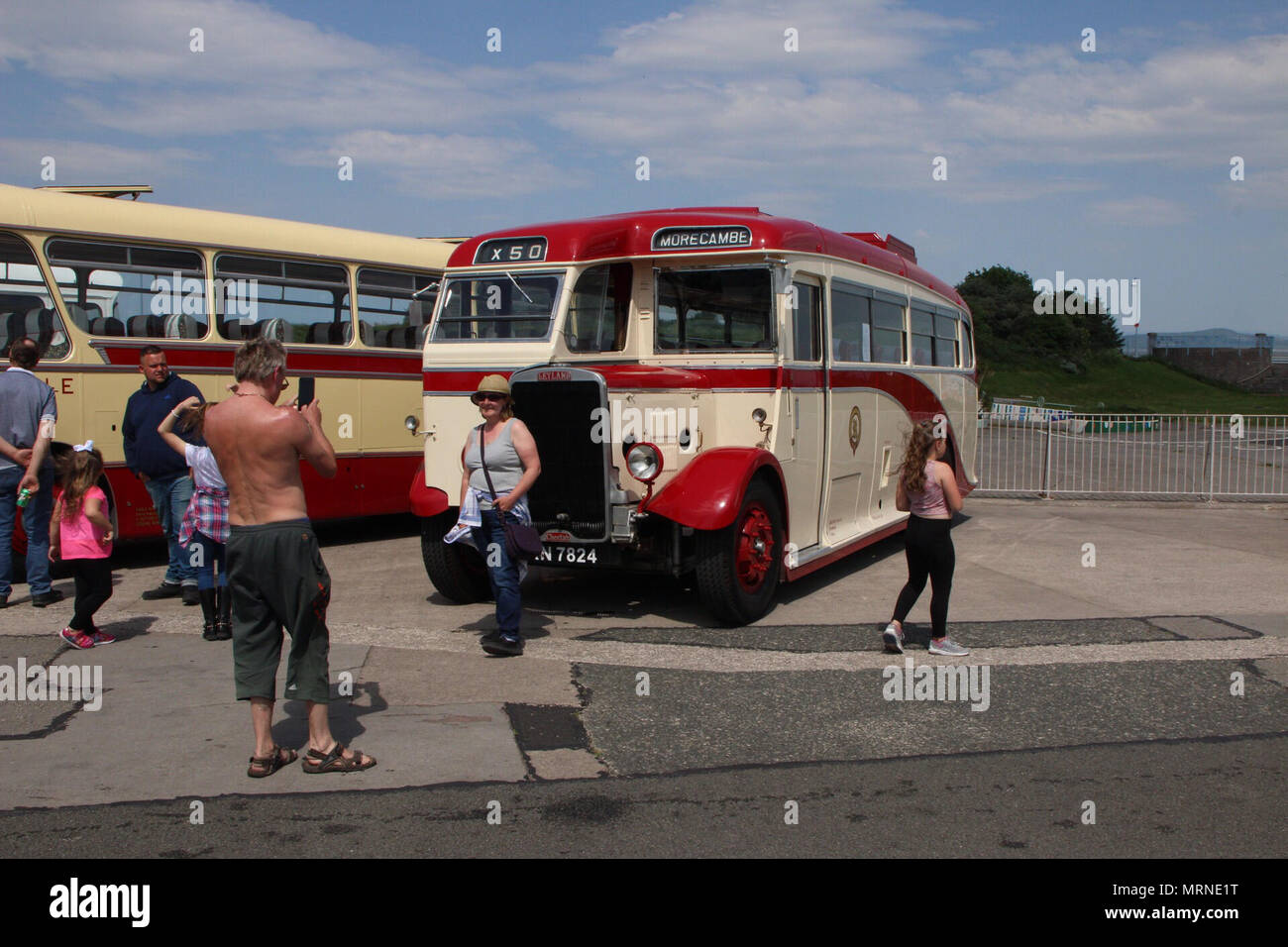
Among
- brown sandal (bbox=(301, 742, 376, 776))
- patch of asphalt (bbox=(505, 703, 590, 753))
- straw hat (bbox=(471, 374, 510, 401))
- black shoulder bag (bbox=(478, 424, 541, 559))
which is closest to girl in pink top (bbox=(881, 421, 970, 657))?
black shoulder bag (bbox=(478, 424, 541, 559))

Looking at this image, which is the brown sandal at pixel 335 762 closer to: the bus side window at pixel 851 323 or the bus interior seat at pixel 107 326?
the bus side window at pixel 851 323

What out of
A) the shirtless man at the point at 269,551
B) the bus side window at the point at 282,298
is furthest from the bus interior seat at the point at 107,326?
the shirtless man at the point at 269,551

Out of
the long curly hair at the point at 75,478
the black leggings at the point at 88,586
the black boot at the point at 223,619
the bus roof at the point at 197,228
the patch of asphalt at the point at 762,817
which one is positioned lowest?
the patch of asphalt at the point at 762,817

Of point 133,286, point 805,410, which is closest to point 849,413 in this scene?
point 805,410

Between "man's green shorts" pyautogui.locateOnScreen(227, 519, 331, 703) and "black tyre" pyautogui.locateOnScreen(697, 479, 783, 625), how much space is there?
337cm

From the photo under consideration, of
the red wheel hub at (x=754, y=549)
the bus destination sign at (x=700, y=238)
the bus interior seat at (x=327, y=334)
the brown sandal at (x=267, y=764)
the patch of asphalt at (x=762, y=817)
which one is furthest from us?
the bus interior seat at (x=327, y=334)

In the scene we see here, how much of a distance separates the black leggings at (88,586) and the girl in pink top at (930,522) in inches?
199

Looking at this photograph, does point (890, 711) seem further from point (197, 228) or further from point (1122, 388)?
point (1122, 388)

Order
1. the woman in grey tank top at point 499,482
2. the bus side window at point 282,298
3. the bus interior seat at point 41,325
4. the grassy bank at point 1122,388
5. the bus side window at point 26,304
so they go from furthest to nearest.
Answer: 1. the grassy bank at point 1122,388
2. the bus side window at point 282,298
3. the bus interior seat at point 41,325
4. the bus side window at point 26,304
5. the woman in grey tank top at point 499,482

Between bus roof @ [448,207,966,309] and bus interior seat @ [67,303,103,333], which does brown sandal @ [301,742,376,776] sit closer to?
bus roof @ [448,207,966,309]

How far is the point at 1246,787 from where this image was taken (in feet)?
16.9

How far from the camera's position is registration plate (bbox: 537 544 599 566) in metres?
8.30

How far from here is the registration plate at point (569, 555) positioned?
8297 mm
